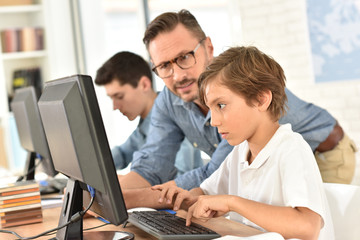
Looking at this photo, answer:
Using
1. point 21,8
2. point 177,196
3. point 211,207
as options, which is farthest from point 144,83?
point 21,8

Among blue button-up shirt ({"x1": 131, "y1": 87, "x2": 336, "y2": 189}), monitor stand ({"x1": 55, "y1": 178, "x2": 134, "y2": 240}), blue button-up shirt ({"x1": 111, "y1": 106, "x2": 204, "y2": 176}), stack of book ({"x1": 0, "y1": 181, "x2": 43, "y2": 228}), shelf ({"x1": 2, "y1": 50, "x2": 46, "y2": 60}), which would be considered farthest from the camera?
shelf ({"x1": 2, "y1": 50, "x2": 46, "y2": 60})

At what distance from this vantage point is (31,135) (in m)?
2.38

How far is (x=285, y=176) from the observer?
137 cm

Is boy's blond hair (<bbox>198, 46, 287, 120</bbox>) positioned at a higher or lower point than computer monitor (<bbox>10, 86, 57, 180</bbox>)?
higher

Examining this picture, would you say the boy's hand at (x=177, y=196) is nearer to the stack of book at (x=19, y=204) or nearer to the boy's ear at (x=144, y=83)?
the stack of book at (x=19, y=204)

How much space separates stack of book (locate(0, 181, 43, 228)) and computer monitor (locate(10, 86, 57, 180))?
312mm

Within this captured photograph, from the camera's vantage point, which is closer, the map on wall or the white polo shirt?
the white polo shirt

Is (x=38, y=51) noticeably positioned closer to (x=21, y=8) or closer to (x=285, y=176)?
(x=21, y=8)

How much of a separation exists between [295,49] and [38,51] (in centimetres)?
305

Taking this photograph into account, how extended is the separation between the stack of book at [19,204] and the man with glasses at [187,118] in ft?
1.43

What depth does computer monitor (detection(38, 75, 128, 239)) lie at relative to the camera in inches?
47.1

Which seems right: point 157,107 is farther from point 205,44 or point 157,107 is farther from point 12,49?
point 12,49

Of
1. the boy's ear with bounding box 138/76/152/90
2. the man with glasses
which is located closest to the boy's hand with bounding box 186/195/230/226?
the man with glasses

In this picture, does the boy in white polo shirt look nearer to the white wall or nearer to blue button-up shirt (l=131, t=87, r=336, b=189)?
blue button-up shirt (l=131, t=87, r=336, b=189)
